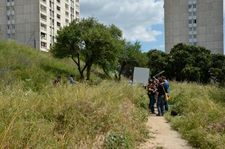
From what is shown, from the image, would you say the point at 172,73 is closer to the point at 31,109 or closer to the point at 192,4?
the point at 192,4

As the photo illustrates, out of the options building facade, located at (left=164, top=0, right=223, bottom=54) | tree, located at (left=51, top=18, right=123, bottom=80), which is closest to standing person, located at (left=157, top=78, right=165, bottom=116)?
tree, located at (left=51, top=18, right=123, bottom=80)

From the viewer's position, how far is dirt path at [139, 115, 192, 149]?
11.5 meters

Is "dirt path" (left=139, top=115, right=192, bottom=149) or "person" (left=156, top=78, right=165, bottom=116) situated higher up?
"person" (left=156, top=78, right=165, bottom=116)

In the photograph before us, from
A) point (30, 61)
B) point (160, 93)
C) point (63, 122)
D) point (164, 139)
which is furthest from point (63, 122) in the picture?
point (30, 61)

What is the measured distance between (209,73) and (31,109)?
213 ft

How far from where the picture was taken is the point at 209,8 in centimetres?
11650

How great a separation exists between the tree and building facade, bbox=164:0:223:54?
221ft

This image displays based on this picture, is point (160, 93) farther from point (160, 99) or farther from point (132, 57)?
point (132, 57)

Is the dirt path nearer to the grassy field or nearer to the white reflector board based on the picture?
the grassy field

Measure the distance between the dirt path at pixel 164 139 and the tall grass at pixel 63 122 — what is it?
35cm

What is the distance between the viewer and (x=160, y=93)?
21.0 m

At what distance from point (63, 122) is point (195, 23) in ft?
364

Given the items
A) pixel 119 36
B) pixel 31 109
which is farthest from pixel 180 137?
pixel 119 36

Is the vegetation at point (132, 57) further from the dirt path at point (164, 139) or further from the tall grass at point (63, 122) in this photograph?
the tall grass at point (63, 122)
